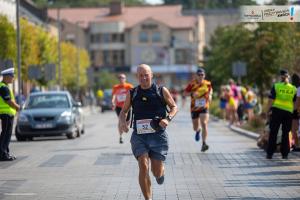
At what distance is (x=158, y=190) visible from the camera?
46.2 ft

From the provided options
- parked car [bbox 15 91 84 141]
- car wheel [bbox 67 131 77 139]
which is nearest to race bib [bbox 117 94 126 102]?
parked car [bbox 15 91 84 141]

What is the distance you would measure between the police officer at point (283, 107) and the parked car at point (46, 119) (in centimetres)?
1070

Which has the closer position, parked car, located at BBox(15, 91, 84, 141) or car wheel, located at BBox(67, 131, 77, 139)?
parked car, located at BBox(15, 91, 84, 141)

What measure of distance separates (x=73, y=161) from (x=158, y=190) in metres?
5.86

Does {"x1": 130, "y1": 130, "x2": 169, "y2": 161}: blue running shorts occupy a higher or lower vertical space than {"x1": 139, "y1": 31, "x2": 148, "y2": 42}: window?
higher

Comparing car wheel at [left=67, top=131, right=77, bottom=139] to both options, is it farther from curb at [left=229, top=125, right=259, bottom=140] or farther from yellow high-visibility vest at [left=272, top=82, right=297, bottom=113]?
yellow high-visibility vest at [left=272, top=82, right=297, bottom=113]

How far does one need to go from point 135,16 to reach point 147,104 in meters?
125

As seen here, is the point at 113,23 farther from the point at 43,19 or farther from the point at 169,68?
the point at 43,19

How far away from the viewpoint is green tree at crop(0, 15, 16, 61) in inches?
1741

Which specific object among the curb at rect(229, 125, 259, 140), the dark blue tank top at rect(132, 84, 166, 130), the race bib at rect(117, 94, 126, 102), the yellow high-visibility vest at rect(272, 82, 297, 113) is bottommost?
the curb at rect(229, 125, 259, 140)

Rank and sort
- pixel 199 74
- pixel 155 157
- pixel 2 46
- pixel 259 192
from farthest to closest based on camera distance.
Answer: pixel 2 46, pixel 199 74, pixel 259 192, pixel 155 157

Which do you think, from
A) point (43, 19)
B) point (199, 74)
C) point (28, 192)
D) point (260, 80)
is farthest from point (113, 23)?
point (28, 192)

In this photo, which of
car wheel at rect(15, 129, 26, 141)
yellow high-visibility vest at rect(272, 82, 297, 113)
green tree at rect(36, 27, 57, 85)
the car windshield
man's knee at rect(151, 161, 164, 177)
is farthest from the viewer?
green tree at rect(36, 27, 57, 85)

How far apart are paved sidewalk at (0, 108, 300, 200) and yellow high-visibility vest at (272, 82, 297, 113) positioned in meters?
1.06
